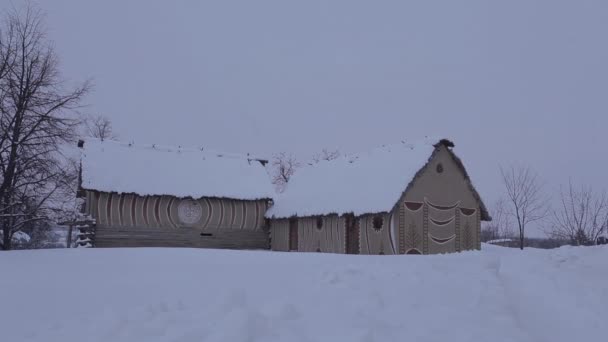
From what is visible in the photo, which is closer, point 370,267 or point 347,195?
point 370,267

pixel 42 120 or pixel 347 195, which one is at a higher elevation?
pixel 42 120

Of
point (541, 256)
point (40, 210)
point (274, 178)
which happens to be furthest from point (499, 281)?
point (274, 178)

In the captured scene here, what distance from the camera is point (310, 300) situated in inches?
265

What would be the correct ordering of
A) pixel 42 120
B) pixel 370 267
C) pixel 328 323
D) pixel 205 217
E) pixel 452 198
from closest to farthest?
pixel 328 323
pixel 370 267
pixel 42 120
pixel 452 198
pixel 205 217

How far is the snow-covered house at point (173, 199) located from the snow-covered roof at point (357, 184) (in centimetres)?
153

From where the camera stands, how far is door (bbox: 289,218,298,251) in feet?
85.6

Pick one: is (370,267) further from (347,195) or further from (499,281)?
(347,195)

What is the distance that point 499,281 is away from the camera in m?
7.56

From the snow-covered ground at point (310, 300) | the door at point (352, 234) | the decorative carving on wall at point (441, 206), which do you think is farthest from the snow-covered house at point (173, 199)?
the snow-covered ground at point (310, 300)

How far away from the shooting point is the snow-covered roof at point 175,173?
81.4 ft

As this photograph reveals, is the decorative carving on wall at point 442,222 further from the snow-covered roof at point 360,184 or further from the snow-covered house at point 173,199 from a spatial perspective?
the snow-covered house at point 173,199

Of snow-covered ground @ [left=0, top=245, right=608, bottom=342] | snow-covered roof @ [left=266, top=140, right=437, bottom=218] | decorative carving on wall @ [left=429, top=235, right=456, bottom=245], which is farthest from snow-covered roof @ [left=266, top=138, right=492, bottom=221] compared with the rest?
snow-covered ground @ [left=0, top=245, right=608, bottom=342]

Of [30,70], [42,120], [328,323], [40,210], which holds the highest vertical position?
[30,70]

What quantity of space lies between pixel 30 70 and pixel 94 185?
24.6 feet
